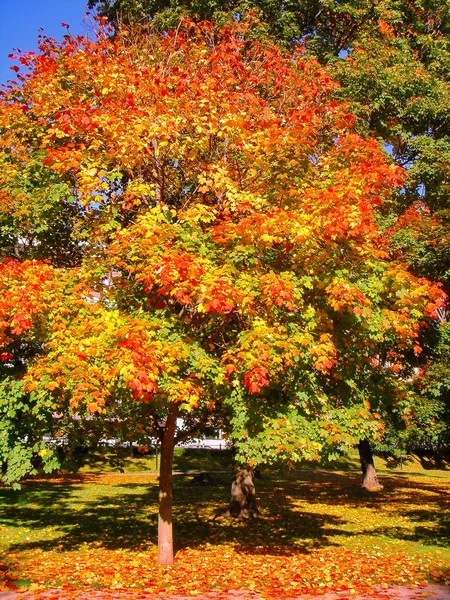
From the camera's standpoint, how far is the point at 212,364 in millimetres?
7488

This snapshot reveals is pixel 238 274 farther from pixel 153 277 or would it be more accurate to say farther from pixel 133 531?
pixel 133 531

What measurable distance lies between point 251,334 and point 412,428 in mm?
12210

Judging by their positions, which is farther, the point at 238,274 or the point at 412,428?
the point at 412,428

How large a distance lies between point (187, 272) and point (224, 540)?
313 inches

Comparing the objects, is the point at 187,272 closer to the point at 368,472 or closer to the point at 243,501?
the point at 243,501

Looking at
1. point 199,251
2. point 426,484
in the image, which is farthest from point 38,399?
point 426,484

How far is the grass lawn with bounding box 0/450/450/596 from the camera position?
9047 mm

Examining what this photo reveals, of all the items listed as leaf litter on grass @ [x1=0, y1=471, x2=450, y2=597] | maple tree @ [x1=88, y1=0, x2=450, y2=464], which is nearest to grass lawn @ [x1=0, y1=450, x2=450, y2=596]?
leaf litter on grass @ [x1=0, y1=471, x2=450, y2=597]

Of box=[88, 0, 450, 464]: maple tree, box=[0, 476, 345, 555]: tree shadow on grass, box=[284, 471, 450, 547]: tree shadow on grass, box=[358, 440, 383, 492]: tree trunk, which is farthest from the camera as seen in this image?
box=[358, 440, 383, 492]: tree trunk

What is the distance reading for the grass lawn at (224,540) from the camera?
9.05 meters

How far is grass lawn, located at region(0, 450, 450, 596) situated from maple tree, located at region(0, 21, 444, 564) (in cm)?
153

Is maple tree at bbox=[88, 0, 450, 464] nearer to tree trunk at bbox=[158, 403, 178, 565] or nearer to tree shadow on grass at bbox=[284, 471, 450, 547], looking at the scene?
tree shadow on grass at bbox=[284, 471, 450, 547]

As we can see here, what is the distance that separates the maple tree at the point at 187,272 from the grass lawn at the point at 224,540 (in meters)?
1.53

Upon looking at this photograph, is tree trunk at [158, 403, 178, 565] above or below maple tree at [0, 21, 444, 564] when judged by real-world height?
below
